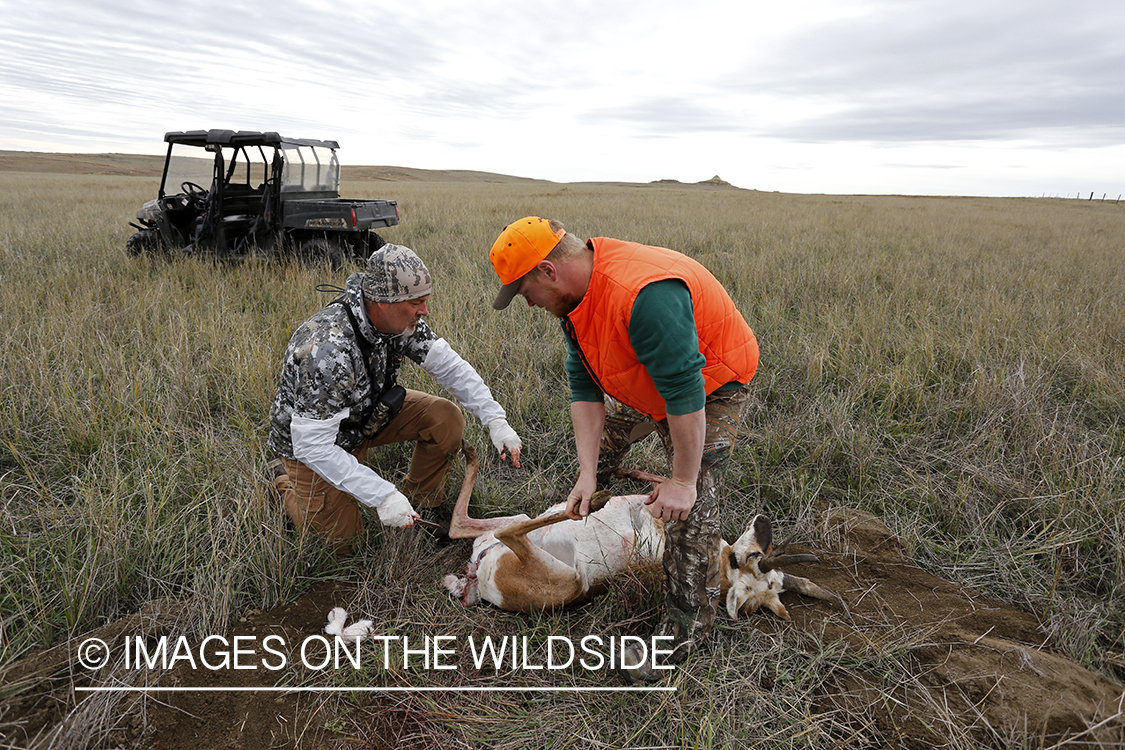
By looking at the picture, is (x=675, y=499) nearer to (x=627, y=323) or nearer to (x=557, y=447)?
(x=627, y=323)

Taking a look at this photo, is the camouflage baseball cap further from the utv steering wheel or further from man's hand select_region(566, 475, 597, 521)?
the utv steering wheel

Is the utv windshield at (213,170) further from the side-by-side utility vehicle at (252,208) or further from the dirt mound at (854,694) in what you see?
the dirt mound at (854,694)

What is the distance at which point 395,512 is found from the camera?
2.72m

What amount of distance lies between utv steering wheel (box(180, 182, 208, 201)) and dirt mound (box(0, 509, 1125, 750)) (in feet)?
27.0

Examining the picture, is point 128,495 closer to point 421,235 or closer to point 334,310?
point 334,310

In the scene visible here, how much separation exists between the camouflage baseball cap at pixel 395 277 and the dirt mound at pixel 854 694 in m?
1.53

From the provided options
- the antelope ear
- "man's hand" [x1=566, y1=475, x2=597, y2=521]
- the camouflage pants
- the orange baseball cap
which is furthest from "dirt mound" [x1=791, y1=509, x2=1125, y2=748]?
the orange baseball cap

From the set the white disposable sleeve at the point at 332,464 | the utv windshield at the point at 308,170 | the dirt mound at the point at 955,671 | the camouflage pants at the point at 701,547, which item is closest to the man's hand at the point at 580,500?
the camouflage pants at the point at 701,547

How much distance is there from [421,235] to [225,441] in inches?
340

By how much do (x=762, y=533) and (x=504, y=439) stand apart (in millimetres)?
1469

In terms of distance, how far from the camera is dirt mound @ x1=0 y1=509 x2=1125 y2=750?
6.29ft

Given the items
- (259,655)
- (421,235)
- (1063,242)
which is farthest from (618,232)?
(259,655)

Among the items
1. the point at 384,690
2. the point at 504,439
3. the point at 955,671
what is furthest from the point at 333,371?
the point at 955,671

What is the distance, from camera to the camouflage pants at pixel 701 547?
231 cm
